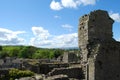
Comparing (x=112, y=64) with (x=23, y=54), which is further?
(x=23, y=54)

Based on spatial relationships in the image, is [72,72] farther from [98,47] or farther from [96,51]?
[98,47]

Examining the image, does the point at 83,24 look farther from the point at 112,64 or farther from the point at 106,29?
the point at 112,64

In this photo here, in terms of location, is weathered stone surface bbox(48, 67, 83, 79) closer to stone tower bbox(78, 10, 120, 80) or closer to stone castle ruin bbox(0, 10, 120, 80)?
stone castle ruin bbox(0, 10, 120, 80)

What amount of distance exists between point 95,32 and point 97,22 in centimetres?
92

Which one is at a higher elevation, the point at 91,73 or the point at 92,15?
the point at 92,15

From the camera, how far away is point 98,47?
82.4ft

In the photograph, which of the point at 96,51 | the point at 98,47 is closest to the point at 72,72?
the point at 96,51

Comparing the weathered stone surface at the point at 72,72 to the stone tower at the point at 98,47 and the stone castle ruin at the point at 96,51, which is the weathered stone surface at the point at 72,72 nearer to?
the stone castle ruin at the point at 96,51

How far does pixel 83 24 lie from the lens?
2656 centimetres

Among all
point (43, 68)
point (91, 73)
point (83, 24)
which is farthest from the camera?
point (43, 68)

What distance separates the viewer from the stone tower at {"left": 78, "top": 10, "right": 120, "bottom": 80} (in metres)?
24.9

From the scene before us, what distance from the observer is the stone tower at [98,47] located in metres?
24.9

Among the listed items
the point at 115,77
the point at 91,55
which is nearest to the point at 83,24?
the point at 91,55

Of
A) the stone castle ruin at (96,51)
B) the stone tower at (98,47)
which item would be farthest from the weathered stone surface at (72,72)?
the stone tower at (98,47)
